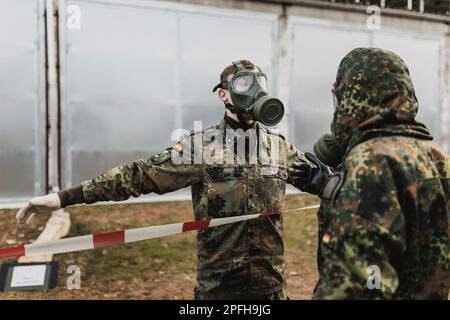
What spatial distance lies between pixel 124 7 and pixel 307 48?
108 inches

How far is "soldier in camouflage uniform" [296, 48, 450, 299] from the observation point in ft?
5.07

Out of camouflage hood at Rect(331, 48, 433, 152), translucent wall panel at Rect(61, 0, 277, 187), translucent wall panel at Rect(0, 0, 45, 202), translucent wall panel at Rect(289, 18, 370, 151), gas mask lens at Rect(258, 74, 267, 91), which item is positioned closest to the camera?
camouflage hood at Rect(331, 48, 433, 152)

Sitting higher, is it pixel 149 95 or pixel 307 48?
pixel 307 48

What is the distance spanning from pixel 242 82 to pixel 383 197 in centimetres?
141

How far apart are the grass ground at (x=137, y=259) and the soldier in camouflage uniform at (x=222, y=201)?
2.89 meters

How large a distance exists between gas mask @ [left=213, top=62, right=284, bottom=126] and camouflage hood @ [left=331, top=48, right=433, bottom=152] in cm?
79

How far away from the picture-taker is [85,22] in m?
5.58

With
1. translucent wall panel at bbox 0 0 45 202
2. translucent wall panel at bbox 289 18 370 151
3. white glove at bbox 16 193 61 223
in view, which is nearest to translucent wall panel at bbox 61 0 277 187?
translucent wall panel at bbox 0 0 45 202

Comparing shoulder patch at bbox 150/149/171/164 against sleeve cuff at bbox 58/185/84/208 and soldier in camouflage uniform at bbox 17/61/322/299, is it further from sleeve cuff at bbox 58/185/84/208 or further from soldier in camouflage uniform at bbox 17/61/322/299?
sleeve cuff at bbox 58/185/84/208

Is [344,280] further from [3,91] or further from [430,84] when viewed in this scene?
[430,84]

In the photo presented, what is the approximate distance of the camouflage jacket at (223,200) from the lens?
2586 millimetres

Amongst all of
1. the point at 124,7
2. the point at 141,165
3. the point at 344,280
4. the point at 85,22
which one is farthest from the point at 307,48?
the point at 344,280

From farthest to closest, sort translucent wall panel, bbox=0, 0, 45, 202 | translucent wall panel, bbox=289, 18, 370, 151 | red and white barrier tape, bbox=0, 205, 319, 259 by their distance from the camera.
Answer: translucent wall panel, bbox=289, 18, 370, 151
translucent wall panel, bbox=0, 0, 45, 202
red and white barrier tape, bbox=0, 205, 319, 259

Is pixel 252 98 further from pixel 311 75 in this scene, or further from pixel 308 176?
pixel 311 75
